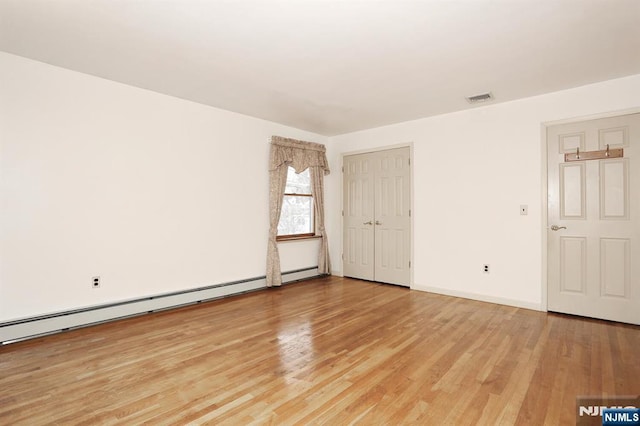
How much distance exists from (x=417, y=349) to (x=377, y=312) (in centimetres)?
108

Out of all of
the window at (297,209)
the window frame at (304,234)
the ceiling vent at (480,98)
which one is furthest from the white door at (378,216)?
the ceiling vent at (480,98)

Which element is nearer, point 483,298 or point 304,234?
point 483,298

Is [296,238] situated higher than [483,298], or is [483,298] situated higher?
[296,238]

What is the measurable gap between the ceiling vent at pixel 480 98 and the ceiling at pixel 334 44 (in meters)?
0.11

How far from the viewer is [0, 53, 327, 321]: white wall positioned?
10.1 feet

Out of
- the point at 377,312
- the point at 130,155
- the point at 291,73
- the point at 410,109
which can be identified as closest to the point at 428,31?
the point at 291,73

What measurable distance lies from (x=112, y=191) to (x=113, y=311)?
1.31 m

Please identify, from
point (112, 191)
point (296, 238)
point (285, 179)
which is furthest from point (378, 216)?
point (112, 191)

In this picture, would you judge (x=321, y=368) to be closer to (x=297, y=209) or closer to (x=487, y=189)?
(x=487, y=189)

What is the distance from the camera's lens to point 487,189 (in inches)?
175

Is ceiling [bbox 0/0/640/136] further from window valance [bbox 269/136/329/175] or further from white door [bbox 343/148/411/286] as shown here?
white door [bbox 343/148/411/286]

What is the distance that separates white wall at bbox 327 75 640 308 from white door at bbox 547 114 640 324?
0.52ft

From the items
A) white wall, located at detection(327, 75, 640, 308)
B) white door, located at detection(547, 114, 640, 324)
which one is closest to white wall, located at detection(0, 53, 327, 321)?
white wall, located at detection(327, 75, 640, 308)

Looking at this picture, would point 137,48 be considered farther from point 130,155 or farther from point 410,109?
point 410,109
